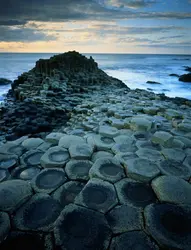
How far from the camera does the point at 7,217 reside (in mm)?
1439

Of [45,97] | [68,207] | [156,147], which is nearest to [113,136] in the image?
[156,147]

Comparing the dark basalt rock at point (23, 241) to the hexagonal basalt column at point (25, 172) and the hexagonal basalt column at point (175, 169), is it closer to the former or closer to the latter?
the hexagonal basalt column at point (25, 172)

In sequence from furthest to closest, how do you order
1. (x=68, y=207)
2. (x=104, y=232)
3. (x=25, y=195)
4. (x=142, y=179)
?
(x=142, y=179)
(x=25, y=195)
(x=68, y=207)
(x=104, y=232)

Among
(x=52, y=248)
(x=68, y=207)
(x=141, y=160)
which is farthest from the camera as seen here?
(x=141, y=160)

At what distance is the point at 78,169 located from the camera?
80.5 inches

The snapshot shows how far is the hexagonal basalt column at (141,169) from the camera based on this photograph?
1.87 m

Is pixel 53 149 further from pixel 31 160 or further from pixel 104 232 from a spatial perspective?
pixel 104 232

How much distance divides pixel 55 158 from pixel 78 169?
385 millimetres

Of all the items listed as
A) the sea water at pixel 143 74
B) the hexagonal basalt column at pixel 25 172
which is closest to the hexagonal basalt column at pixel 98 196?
the hexagonal basalt column at pixel 25 172

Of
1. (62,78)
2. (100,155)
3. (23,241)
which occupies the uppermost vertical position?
(62,78)

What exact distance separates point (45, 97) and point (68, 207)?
6.70 metres

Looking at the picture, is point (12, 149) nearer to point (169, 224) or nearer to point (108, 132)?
point (108, 132)

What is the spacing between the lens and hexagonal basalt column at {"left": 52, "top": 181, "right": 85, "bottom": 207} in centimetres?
165

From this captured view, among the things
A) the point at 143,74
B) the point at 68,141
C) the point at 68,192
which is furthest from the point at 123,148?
the point at 143,74
